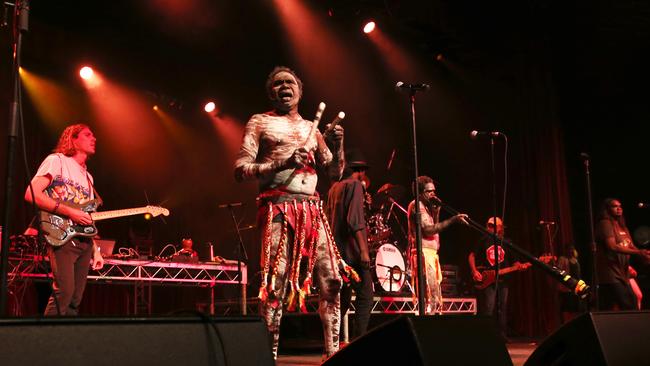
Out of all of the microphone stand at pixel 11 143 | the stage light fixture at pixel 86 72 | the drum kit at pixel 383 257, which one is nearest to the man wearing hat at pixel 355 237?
the drum kit at pixel 383 257

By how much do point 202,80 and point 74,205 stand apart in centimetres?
780

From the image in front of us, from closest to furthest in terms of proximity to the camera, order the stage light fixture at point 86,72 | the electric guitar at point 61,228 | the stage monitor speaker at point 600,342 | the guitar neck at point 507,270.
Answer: the stage monitor speaker at point 600,342
the electric guitar at point 61,228
the guitar neck at point 507,270
the stage light fixture at point 86,72

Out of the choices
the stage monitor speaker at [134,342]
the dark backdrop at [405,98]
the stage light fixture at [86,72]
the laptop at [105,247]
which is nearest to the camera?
the stage monitor speaker at [134,342]

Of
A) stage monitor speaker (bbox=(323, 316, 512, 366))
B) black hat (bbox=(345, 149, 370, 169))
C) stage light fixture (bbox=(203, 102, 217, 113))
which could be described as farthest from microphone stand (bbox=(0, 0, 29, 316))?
stage light fixture (bbox=(203, 102, 217, 113))

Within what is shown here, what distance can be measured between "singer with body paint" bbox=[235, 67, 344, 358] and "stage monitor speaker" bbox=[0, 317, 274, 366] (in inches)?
89.5

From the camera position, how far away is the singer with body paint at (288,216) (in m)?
4.18

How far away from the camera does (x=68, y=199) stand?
17.0ft

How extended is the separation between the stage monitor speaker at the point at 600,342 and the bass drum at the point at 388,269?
23.2 feet

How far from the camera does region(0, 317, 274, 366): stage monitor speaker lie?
1.54 m

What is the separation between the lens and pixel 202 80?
1272 centimetres

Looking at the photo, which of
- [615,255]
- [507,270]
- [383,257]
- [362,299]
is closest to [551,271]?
[615,255]

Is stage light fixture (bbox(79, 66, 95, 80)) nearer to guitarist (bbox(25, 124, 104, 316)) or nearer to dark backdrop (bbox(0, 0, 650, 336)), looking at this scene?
dark backdrop (bbox(0, 0, 650, 336))

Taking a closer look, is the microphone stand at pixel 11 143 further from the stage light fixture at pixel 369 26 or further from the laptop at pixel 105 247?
the stage light fixture at pixel 369 26

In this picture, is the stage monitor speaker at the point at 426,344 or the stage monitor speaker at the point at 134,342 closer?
the stage monitor speaker at the point at 134,342
